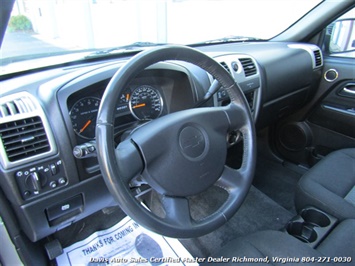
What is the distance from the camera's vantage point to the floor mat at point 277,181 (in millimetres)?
1843

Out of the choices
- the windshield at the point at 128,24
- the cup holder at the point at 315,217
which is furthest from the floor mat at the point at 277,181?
the windshield at the point at 128,24

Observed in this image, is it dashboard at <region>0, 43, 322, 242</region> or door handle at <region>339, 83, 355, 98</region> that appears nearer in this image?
dashboard at <region>0, 43, 322, 242</region>

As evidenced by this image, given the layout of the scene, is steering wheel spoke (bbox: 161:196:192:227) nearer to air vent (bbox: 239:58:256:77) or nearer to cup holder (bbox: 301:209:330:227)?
cup holder (bbox: 301:209:330:227)

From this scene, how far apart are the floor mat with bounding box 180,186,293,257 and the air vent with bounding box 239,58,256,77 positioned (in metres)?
0.85

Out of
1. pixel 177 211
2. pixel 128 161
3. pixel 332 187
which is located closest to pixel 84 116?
pixel 128 161

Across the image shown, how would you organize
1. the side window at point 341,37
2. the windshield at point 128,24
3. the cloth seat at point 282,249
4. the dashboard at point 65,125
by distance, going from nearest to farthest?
1. the dashboard at point 65,125
2. the cloth seat at point 282,249
3. the windshield at point 128,24
4. the side window at point 341,37

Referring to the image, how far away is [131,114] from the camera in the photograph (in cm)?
105

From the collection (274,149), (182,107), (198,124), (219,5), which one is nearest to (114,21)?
(219,5)

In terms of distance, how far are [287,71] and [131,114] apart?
1120 mm

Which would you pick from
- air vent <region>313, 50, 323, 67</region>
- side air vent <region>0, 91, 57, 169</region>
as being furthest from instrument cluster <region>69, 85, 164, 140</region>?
air vent <region>313, 50, 323, 67</region>

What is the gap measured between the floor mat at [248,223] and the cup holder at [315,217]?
0.43 m

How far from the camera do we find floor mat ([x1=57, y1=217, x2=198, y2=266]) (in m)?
1.16

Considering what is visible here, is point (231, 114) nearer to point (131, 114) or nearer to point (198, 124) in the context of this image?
point (198, 124)

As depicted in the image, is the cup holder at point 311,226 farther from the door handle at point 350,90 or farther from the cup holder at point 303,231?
the door handle at point 350,90
